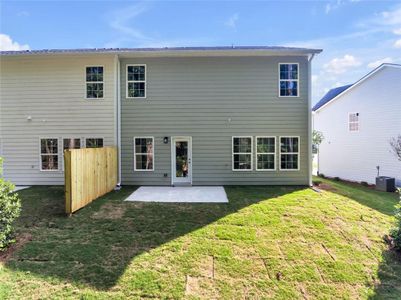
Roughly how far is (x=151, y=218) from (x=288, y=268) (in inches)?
148

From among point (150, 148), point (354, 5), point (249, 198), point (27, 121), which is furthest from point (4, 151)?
point (354, 5)

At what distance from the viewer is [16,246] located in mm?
5102

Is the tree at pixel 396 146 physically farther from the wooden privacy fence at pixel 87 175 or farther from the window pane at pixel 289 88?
the wooden privacy fence at pixel 87 175

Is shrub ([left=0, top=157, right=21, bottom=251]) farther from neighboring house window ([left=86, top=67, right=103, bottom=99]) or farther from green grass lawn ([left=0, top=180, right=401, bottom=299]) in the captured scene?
neighboring house window ([left=86, top=67, right=103, bottom=99])

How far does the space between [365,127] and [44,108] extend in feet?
55.7

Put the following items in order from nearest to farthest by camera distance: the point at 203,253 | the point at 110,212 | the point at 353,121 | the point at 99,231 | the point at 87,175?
the point at 203,253 → the point at 99,231 → the point at 110,212 → the point at 87,175 → the point at 353,121

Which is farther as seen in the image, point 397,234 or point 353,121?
point 353,121

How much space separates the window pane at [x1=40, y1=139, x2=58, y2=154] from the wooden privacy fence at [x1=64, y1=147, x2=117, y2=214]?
2893 millimetres

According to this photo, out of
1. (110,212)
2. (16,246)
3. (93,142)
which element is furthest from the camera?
(93,142)

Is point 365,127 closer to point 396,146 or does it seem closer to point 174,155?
point 396,146

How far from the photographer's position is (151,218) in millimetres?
6578

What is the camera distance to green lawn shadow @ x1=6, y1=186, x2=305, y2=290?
4406mm

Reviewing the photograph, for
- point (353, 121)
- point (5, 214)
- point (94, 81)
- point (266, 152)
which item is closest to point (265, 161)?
point (266, 152)

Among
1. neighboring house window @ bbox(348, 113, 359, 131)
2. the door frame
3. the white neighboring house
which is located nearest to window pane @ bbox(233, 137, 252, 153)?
the door frame
